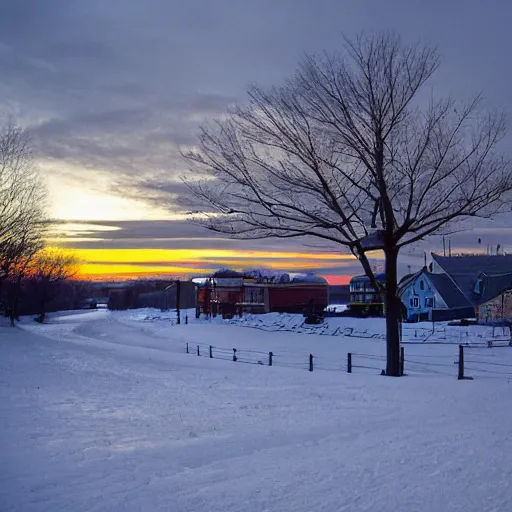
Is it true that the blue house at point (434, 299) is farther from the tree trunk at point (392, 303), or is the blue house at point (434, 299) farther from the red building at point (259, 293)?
the tree trunk at point (392, 303)

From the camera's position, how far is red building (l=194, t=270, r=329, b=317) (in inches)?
2756

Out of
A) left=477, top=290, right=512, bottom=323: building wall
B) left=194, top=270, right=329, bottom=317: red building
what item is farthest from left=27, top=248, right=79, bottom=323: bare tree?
left=477, top=290, right=512, bottom=323: building wall

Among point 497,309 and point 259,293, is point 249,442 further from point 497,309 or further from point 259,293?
point 259,293

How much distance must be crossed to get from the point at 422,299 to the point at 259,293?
75.1 feet

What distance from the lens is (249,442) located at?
909 cm

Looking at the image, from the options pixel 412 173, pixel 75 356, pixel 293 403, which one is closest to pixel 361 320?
pixel 75 356

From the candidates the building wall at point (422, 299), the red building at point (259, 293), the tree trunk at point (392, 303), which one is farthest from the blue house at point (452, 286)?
the tree trunk at point (392, 303)

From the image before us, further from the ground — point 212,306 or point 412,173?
point 412,173

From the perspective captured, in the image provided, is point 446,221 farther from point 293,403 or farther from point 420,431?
point 420,431

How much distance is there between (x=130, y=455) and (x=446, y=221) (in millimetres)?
13867

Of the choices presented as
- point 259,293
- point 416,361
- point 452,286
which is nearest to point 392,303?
point 416,361

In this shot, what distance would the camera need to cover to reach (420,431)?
967cm

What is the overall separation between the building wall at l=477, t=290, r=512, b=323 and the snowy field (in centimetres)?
3079

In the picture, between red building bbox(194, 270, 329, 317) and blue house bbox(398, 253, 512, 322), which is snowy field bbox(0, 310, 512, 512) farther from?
red building bbox(194, 270, 329, 317)
